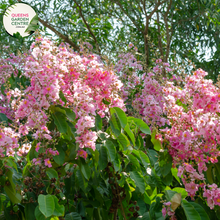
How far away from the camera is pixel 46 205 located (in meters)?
1.27

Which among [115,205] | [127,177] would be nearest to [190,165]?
[127,177]

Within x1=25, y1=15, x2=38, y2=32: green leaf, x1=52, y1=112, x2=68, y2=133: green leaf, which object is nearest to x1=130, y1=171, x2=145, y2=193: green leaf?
x1=52, y1=112, x2=68, y2=133: green leaf

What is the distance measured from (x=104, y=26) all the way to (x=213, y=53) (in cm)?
187

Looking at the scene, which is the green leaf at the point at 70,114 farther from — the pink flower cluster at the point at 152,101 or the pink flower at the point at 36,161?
the pink flower cluster at the point at 152,101

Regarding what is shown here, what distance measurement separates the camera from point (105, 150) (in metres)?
1.58

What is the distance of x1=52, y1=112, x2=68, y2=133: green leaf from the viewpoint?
153cm

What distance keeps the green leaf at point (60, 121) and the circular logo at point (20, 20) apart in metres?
2.43

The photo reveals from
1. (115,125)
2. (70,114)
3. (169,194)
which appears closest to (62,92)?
(70,114)

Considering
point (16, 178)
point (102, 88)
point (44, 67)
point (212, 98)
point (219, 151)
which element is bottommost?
point (16, 178)

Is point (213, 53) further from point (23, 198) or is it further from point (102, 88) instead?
point (23, 198)

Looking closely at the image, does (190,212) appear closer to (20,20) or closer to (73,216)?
(73,216)

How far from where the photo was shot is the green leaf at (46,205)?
1220 mm

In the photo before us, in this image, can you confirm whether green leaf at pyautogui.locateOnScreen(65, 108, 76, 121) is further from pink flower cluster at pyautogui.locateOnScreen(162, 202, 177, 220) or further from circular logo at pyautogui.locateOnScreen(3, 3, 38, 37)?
circular logo at pyautogui.locateOnScreen(3, 3, 38, 37)

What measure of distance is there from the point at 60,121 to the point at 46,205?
463 mm
